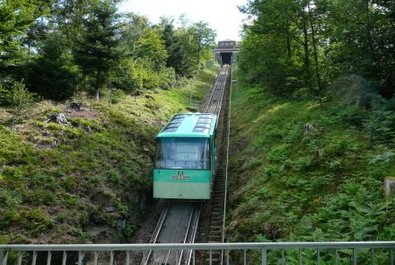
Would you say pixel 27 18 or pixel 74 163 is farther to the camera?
pixel 27 18

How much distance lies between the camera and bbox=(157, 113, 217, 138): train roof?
1720 centimetres

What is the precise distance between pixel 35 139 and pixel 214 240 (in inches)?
328

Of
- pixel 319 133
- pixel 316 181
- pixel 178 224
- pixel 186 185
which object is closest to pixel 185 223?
pixel 178 224

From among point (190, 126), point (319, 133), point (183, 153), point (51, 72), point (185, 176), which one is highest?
point (51, 72)

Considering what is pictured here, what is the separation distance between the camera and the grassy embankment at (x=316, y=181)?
9.32 m

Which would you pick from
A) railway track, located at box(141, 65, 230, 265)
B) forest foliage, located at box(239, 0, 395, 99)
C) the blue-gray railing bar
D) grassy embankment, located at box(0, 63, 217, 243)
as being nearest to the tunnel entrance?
forest foliage, located at box(239, 0, 395, 99)

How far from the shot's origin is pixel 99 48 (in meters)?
25.2

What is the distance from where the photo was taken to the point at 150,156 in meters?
22.4

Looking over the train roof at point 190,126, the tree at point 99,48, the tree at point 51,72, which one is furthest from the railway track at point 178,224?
the tree at point 99,48

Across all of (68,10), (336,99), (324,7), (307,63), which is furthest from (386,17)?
(68,10)

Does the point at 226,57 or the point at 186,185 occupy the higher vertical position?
the point at 226,57

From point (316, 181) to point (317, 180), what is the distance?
46 millimetres

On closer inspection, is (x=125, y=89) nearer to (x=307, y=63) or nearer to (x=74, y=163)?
(x=307, y=63)

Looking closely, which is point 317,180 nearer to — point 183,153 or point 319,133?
point 319,133
